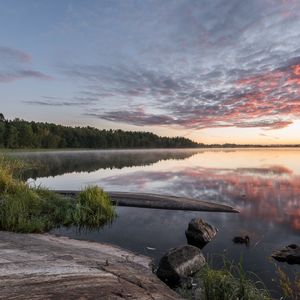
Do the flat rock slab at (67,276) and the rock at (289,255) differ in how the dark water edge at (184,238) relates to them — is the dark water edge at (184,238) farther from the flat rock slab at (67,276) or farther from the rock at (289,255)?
the flat rock slab at (67,276)

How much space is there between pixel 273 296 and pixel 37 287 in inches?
261

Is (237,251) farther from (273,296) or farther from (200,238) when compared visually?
(273,296)

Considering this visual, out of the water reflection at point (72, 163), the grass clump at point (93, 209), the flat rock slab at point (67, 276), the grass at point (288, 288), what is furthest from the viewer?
the water reflection at point (72, 163)


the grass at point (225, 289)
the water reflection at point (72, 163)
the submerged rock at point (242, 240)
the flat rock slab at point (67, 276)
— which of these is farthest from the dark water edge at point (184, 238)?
the water reflection at point (72, 163)

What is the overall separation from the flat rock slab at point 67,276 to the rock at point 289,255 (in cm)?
506

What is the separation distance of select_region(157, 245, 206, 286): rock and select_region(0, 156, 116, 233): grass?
6809 millimetres

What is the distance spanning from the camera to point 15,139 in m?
134

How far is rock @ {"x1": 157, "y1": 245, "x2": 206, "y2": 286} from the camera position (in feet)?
31.6

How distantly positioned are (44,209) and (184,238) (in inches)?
307

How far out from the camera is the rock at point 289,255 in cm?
1134

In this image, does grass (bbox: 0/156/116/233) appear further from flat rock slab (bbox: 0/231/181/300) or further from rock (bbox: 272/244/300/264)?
rock (bbox: 272/244/300/264)

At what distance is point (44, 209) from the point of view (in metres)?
17.0

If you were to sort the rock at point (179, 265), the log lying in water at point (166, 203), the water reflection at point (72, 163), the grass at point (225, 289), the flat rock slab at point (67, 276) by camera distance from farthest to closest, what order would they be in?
the water reflection at point (72, 163), the log lying in water at point (166, 203), the rock at point (179, 265), the grass at point (225, 289), the flat rock slab at point (67, 276)

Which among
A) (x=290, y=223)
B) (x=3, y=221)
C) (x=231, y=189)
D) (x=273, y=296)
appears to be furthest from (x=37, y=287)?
(x=231, y=189)
